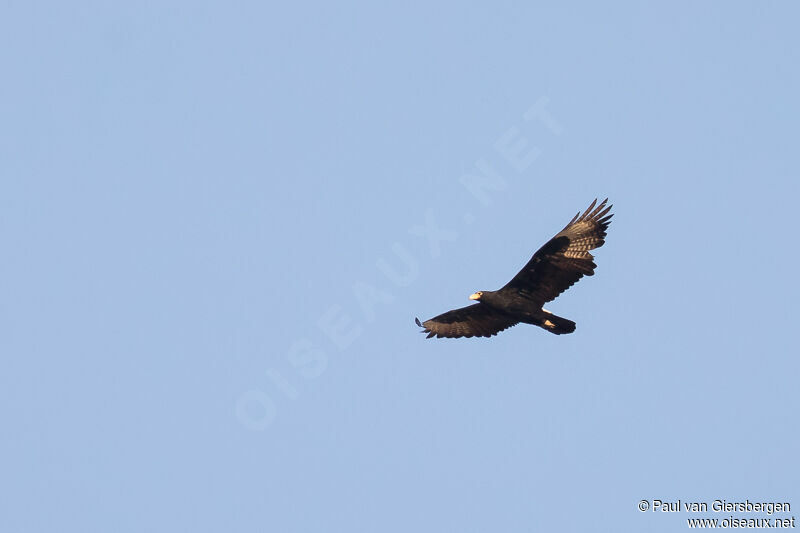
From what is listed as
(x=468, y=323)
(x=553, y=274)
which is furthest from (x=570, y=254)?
(x=468, y=323)

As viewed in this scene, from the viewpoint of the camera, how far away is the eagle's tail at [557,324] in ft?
68.2

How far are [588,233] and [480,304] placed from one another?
2.93m

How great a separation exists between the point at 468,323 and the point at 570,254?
3.15 metres

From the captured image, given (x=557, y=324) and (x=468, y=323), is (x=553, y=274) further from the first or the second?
(x=468, y=323)

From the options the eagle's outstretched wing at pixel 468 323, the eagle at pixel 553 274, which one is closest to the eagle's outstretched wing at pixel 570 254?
the eagle at pixel 553 274

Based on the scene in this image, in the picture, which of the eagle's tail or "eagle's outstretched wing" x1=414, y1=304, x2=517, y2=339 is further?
"eagle's outstretched wing" x1=414, y1=304, x2=517, y2=339

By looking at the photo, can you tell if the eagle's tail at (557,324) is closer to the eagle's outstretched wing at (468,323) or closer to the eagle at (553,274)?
the eagle at (553,274)

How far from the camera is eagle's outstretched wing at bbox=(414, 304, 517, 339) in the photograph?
22703 millimetres

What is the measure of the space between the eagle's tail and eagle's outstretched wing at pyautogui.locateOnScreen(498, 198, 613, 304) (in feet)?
2.15

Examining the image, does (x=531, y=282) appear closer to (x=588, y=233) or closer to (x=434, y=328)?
(x=588, y=233)

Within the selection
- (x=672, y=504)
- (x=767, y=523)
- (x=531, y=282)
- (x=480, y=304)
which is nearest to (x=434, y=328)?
(x=480, y=304)

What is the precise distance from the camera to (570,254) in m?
21.1

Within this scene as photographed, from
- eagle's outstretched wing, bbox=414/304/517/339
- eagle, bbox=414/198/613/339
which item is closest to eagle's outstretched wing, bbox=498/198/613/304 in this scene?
eagle, bbox=414/198/613/339

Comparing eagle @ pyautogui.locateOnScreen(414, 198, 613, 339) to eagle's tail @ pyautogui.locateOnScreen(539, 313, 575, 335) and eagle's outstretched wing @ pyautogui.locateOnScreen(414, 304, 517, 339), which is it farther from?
eagle's outstretched wing @ pyautogui.locateOnScreen(414, 304, 517, 339)
